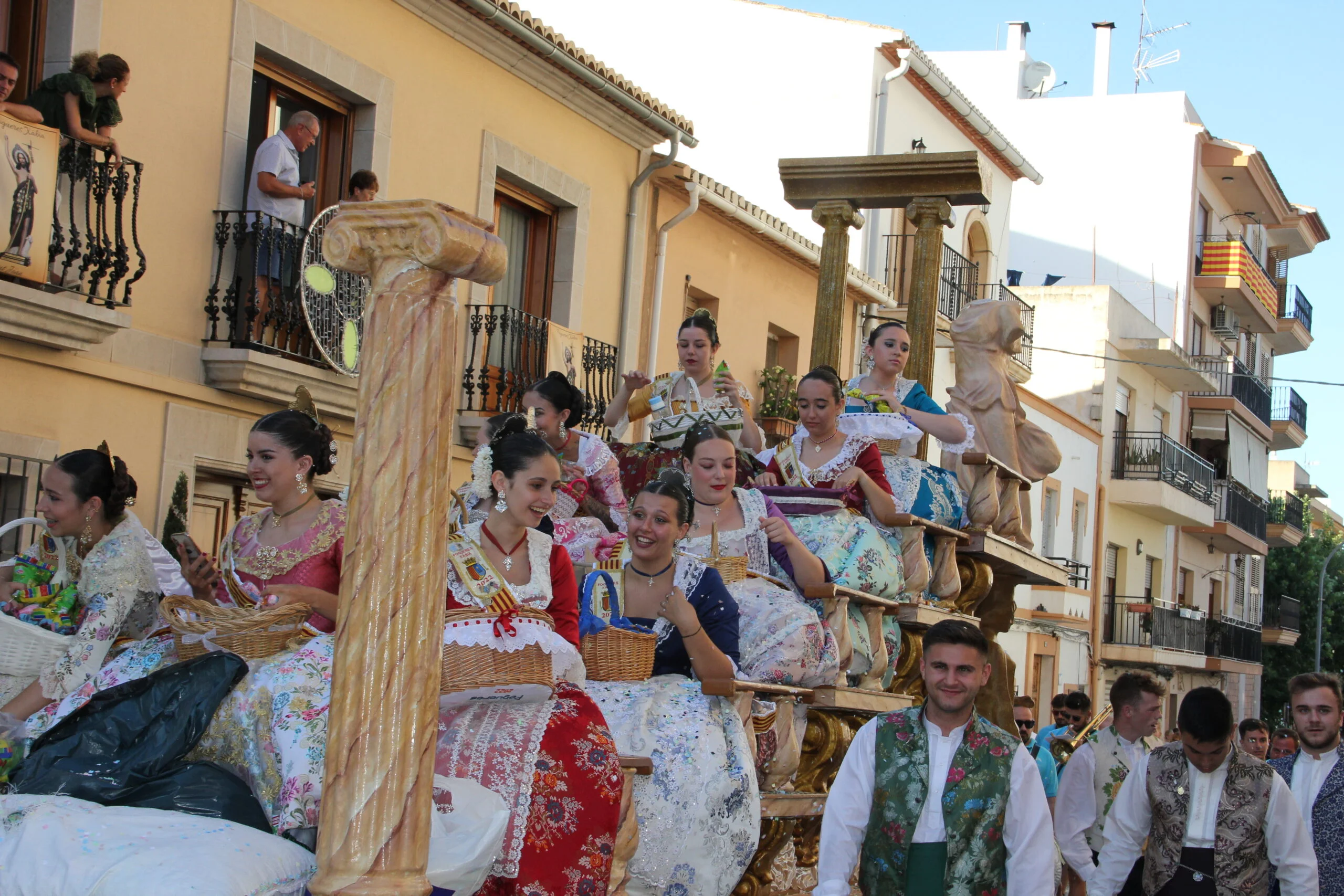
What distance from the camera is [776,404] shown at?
56.2ft

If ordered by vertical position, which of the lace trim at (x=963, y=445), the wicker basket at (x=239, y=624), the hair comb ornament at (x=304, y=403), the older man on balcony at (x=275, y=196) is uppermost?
the older man on balcony at (x=275, y=196)

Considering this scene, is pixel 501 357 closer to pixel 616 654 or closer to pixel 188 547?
pixel 616 654

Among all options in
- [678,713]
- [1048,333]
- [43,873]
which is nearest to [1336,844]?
[678,713]

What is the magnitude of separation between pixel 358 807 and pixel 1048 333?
2506 cm

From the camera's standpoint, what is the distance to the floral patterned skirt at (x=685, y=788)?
514 cm

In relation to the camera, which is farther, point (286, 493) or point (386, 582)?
point (286, 493)

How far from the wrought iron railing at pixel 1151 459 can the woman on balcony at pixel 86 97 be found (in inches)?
865

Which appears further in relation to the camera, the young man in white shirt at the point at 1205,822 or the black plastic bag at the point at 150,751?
the young man in white shirt at the point at 1205,822

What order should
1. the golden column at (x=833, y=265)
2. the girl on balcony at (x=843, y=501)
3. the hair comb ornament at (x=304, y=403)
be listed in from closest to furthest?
the hair comb ornament at (x=304, y=403) → the girl on balcony at (x=843, y=501) → the golden column at (x=833, y=265)

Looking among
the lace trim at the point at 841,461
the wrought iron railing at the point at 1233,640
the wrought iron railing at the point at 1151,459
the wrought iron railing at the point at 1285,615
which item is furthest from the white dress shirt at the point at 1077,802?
the wrought iron railing at the point at 1285,615

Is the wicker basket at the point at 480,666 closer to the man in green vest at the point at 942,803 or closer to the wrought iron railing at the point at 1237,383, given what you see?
the man in green vest at the point at 942,803

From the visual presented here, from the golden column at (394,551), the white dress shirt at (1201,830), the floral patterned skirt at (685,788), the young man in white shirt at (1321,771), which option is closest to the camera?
the golden column at (394,551)

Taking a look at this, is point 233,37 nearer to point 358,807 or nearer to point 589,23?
point 358,807

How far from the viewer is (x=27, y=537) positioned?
880 cm
